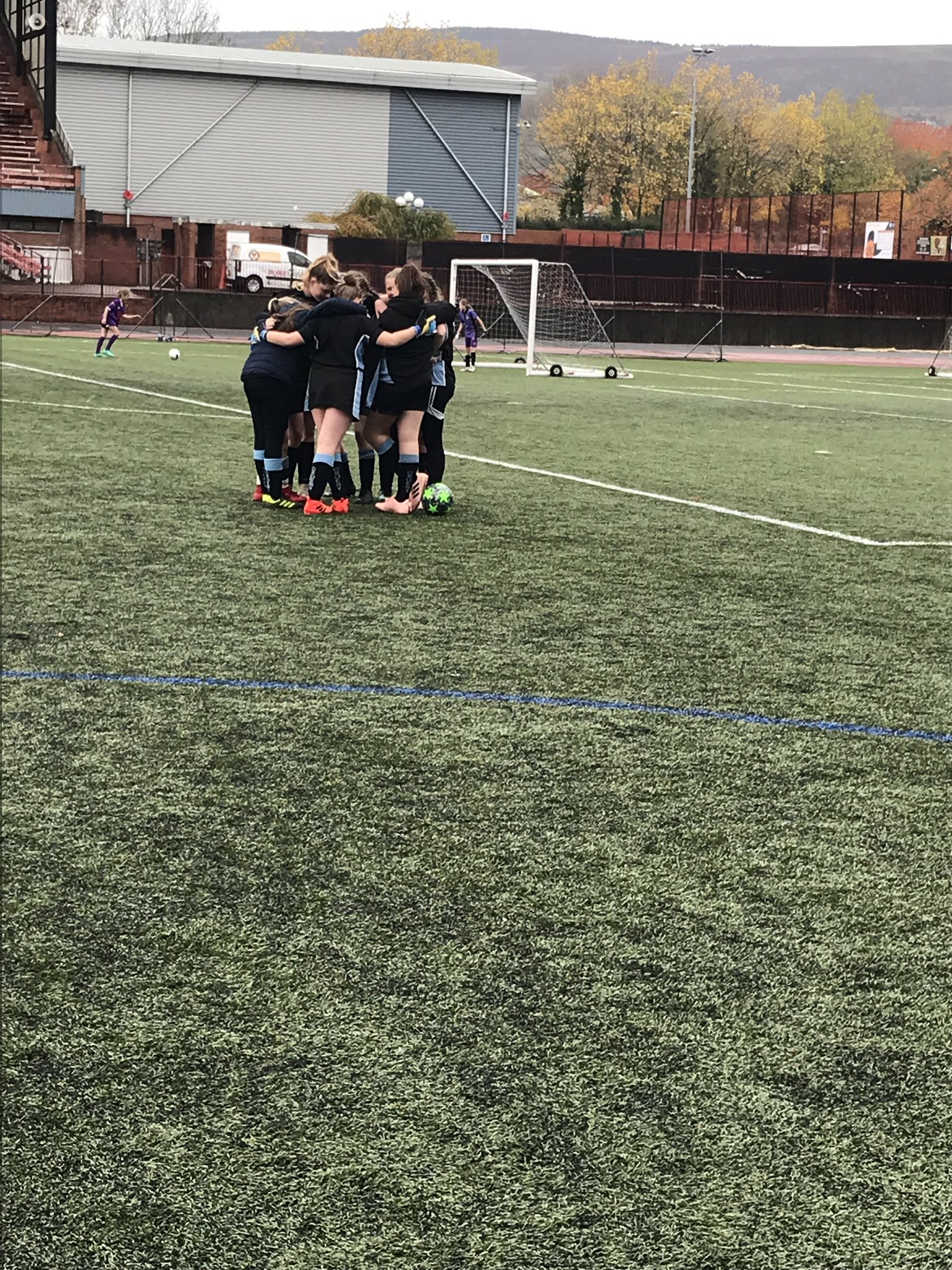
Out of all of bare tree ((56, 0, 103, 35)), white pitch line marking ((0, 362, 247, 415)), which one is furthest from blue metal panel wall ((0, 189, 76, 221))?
bare tree ((56, 0, 103, 35))

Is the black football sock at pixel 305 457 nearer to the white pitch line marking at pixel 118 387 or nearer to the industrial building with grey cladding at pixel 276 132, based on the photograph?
the white pitch line marking at pixel 118 387

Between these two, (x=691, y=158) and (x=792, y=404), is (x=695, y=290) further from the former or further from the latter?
(x=691, y=158)

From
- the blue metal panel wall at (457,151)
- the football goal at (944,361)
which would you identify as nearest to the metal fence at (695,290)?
the football goal at (944,361)

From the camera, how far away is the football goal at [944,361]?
38156 mm

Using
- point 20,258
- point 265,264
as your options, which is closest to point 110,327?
point 20,258

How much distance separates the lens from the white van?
54188 millimetres

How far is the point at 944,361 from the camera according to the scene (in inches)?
1831

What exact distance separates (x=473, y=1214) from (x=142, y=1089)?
2.57 feet

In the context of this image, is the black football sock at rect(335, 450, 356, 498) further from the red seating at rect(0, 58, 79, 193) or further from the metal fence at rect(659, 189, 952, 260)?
the metal fence at rect(659, 189, 952, 260)

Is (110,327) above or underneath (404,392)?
above

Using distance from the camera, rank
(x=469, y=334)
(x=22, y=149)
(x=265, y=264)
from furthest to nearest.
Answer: (x=265, y=264) < (x=22, y=149) < (x=469, y=334)

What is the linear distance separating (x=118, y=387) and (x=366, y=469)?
37.5ft

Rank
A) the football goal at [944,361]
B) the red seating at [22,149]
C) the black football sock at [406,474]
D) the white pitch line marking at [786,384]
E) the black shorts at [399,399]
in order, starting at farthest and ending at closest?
1. the red seating at [22,149]
2. the football goal at [944,361]
3. the white pitch line marking at [786,384]
4. the black football sock at [406,474]
5. the black shorts at [399,399]

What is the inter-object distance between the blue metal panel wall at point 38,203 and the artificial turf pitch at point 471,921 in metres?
37.7
